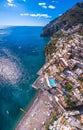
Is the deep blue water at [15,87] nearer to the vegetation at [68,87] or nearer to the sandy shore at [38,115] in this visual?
the sandy shore at [38,115]

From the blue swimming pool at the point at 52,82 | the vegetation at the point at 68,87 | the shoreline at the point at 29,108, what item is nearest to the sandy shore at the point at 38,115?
the shoreline at the point at 29,108

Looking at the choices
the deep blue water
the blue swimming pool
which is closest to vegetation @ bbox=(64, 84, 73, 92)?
the blue swimming pool

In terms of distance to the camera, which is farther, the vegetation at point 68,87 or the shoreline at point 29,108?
the vegetation at point 68,87

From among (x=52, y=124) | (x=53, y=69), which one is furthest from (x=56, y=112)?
(x=53, y=69)

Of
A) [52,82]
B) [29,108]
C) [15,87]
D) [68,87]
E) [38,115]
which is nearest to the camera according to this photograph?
[38,115]

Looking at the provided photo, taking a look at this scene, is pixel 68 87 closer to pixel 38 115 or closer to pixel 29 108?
pixel 38 115

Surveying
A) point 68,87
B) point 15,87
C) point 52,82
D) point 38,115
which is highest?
point 52,82

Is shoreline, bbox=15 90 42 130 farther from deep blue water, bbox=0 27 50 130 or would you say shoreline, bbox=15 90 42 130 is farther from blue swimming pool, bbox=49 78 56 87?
blue swimming pool, bbox=49 78 56 87

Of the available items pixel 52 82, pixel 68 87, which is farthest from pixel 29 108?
pixel 68 87

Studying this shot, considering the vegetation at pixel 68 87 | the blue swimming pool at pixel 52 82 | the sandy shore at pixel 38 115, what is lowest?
the sandy shore at pixel 38 115

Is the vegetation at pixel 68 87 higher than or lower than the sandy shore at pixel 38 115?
higher
